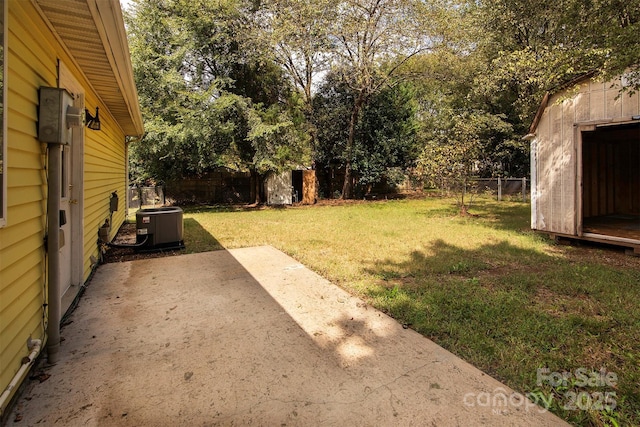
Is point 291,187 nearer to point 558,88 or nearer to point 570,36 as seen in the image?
point 570,36

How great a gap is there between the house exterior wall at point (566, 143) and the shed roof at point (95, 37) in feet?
20.0

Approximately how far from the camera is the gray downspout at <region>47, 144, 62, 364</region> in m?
2.19

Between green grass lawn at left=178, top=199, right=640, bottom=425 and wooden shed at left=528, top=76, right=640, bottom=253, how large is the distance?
0.43 m

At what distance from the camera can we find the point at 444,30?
41.3ft

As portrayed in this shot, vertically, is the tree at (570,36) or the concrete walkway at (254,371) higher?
the tree at (570,36)

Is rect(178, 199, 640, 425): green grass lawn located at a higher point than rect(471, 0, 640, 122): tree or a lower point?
lower

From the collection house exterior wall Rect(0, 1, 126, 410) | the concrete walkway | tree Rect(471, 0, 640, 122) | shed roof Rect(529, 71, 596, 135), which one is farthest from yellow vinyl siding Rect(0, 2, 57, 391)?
shed roof Rect(529, 71, 596, 135)

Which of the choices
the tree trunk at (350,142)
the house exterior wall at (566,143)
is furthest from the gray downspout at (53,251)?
the tree trunk at (350,142)

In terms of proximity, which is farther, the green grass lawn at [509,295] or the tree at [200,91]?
the tree at [200,91]

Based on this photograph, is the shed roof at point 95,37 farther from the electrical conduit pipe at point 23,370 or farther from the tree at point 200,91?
the tree at point 200,91

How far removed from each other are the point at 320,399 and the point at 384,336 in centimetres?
91

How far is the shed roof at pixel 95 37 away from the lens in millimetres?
2196

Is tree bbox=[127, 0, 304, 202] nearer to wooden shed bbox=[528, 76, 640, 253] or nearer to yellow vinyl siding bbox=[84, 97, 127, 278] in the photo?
yellow vinyl siding bbox=[84, 97, 127, 278]

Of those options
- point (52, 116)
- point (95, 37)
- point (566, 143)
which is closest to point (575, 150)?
point (566, 143)
